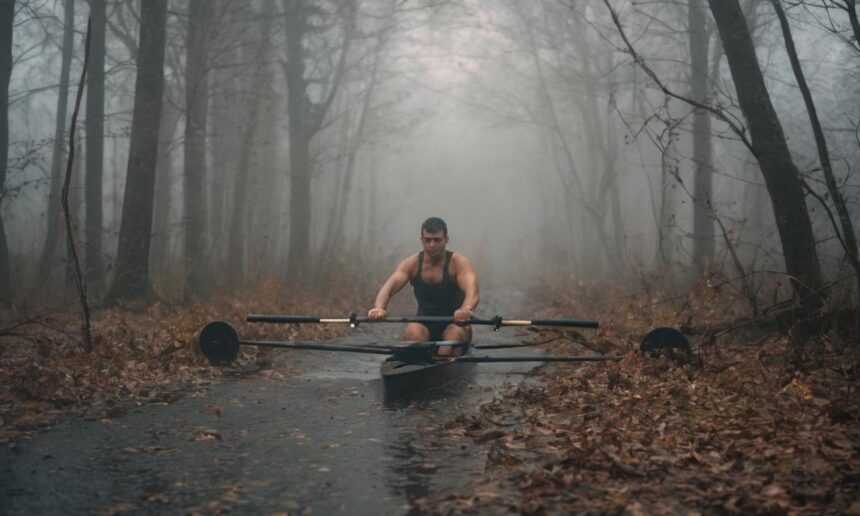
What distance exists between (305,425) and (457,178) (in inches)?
2604

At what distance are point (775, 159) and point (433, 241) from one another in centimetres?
414

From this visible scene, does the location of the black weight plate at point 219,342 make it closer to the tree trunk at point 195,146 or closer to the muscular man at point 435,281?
the muscular man at point 435,281

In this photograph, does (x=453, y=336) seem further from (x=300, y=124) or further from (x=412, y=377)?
(x=300, y=124)

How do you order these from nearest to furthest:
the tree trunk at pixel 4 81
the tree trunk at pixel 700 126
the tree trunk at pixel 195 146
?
1. the tree trunk at pixel 4 81
2. the tree trunk at pixel 195 146
3. the tree trunk at pixel 700 126

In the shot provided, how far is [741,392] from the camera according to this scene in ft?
21.7

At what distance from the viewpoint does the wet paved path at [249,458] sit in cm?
Result: 456

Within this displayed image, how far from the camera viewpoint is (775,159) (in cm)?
892

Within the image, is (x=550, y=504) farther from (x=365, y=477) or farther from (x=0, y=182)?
(x=0, y=182)

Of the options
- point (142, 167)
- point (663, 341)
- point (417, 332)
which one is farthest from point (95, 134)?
point (663, 341)

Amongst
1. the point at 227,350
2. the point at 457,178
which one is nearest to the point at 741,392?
the point at 227,350

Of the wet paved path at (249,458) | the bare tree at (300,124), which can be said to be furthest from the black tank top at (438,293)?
the bare tree at (300,124)

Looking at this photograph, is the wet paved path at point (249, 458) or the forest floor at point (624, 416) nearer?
the forest floor at point (624, 416)

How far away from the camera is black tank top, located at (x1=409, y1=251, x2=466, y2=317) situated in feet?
32.0

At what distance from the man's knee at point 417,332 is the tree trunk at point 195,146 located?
7.38m
